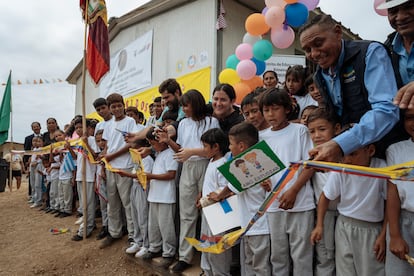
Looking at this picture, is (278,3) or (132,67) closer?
(278,3)

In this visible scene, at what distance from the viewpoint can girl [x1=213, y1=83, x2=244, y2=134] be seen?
8.92 ft

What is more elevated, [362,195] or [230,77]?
[230,77]

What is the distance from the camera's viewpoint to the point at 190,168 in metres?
2.70

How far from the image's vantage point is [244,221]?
6.86ft

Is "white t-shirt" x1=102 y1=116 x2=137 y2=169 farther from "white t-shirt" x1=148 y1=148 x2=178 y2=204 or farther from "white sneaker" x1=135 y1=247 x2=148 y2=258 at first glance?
"white sneaker" x1=135 y1=247 x2=148 y2=258

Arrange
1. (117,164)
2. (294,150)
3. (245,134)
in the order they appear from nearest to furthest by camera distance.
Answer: (294,150)
(245,134)
(117,164)

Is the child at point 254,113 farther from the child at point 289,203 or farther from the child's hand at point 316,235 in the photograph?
the child's hand at point 316,235

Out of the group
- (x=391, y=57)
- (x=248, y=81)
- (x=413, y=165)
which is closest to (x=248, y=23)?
(x=248, y=81)

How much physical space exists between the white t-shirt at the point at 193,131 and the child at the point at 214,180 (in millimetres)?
204

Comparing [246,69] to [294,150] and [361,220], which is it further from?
[361,220]

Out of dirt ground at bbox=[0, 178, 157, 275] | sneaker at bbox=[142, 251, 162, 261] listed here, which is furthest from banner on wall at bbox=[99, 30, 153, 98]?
sneaker at bbox=[142, 251, 162, 261]

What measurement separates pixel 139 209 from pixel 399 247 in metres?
2.52

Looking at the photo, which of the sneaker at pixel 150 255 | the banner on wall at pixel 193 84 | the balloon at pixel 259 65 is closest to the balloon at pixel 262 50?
the balloon at pixel 259 65

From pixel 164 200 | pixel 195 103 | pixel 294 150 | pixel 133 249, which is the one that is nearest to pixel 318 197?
pixel 294 150
